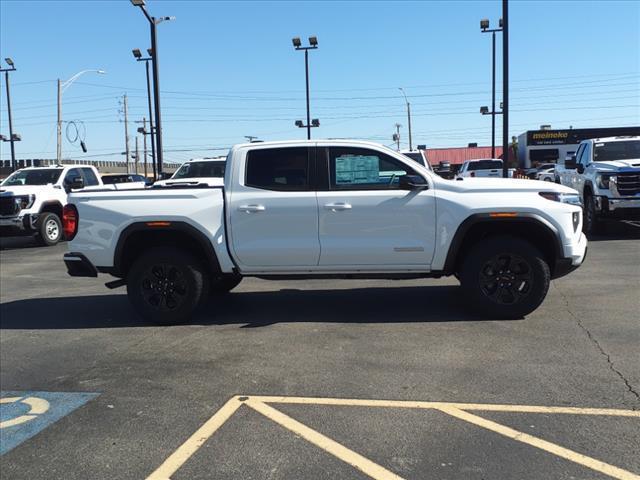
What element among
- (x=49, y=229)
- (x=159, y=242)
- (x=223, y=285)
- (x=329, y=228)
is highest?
(x=329, y=228)

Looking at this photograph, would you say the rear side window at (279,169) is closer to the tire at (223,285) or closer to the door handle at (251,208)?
the door handle at (251,208)

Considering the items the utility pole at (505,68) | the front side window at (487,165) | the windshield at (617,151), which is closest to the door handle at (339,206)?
the windshield at (617,151)

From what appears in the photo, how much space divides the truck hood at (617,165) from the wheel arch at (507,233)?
6.94 metres

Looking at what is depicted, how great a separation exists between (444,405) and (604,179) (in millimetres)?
9830

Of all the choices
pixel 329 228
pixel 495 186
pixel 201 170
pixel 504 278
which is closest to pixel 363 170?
pixel 329 228

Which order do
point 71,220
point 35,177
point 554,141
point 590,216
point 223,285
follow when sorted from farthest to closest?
point 554,141, point 35,177, point 590,216, point 223,285, point 71,220

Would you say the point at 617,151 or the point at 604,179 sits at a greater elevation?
the point at 617,151

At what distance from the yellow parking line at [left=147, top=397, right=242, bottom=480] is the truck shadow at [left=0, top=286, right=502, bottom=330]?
2.23m

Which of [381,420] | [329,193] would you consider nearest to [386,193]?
[329,193]

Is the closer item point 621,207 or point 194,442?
point 194,442

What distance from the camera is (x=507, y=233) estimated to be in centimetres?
618

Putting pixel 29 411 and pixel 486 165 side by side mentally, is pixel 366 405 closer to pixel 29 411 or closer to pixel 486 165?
pixel 29 411

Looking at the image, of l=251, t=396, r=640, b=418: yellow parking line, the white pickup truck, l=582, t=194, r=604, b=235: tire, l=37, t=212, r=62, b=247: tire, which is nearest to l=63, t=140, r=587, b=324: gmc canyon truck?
l=251, t=396, r=640, b=418: yellow parking line

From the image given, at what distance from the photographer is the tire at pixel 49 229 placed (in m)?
15.1
